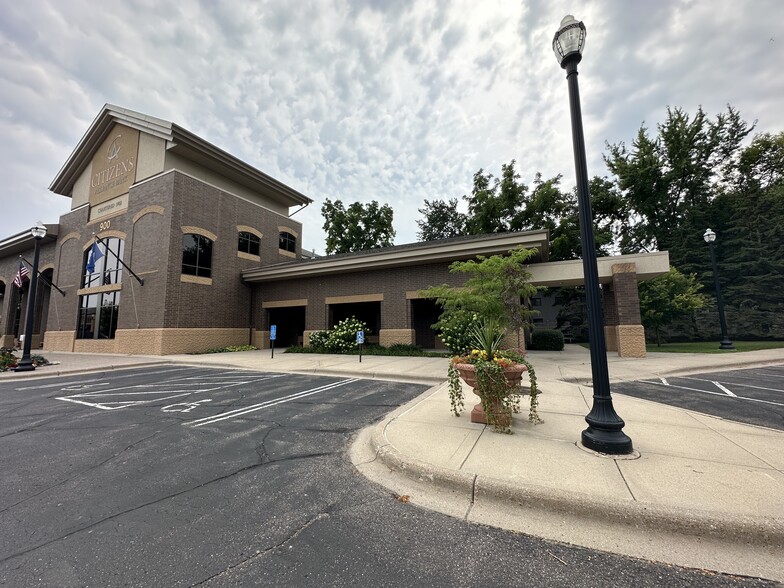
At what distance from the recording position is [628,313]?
554 inches

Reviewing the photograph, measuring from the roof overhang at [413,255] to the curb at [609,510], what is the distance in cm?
1133

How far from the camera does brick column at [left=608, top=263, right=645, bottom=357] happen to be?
13906mm

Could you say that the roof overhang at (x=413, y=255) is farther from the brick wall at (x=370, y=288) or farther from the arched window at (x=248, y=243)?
the arched window at (x=248, y=243)

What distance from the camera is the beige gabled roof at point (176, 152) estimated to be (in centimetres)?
1853

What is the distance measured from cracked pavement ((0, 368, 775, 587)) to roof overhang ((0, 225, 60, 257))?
26.9 m

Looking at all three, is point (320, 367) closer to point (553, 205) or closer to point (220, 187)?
point (220, 187)

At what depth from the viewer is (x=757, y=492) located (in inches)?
112

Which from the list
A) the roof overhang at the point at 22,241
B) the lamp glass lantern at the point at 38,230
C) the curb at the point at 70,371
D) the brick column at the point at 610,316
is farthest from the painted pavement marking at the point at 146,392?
the roof overhang at the point at 22,241

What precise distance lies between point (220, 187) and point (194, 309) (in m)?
8.27

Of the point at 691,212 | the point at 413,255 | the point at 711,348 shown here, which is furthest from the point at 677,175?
the point at 413,255

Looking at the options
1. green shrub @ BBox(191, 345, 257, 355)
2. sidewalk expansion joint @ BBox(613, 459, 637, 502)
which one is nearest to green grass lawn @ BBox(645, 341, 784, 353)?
sidewalk expansion joint @ BBox(613, 459, 637, 502)

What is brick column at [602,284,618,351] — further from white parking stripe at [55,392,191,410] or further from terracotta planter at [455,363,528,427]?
white parking stripe at [55,392,191,410]

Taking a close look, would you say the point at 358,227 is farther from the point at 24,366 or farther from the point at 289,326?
the point at 24,366

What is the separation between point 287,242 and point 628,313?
22464 millimetres
